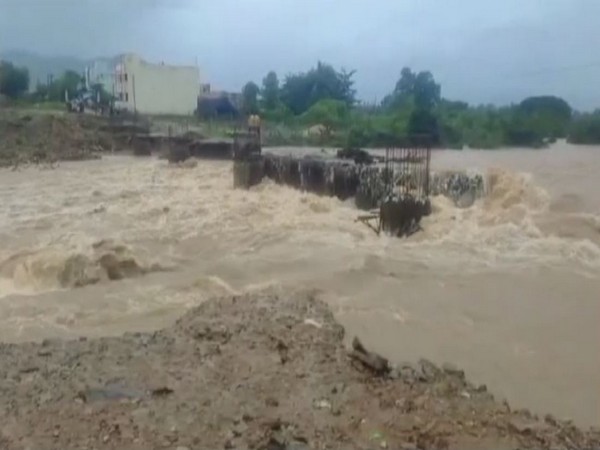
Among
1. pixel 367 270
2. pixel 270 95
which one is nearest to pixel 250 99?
pixel 270 95

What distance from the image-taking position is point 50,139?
17078mm

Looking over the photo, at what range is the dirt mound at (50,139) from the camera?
50.6ft

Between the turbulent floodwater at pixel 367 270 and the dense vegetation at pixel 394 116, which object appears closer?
the turbulent floodwater at pixel 367 270

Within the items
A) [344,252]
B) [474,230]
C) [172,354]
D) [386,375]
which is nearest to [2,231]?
[344,252]

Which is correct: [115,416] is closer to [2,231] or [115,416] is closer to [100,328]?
[100,328]

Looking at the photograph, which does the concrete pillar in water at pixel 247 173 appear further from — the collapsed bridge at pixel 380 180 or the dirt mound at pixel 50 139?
the dirt mound at pixel 50 139

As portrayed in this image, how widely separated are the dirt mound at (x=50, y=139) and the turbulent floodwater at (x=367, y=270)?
553 cm

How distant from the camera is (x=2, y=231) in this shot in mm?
7688

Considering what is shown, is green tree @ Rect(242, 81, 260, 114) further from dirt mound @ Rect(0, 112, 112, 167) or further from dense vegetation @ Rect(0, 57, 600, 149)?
dirt mound @ Rect(0, 112, 112, 167)

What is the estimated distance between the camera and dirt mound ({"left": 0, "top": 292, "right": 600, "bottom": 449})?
2.21 m

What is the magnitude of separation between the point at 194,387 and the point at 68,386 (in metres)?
0.44

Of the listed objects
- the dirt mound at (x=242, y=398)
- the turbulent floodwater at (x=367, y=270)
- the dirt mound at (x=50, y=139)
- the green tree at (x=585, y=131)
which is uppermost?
the green tree at (x=585, y=131)

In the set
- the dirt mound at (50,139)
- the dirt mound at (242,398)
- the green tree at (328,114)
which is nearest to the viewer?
the dirt mound at (242,398)

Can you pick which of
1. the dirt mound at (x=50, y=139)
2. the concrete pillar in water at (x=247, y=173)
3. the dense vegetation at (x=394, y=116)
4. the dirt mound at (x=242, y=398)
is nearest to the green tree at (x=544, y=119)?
the dense vegetation at (x=394, y=116)
